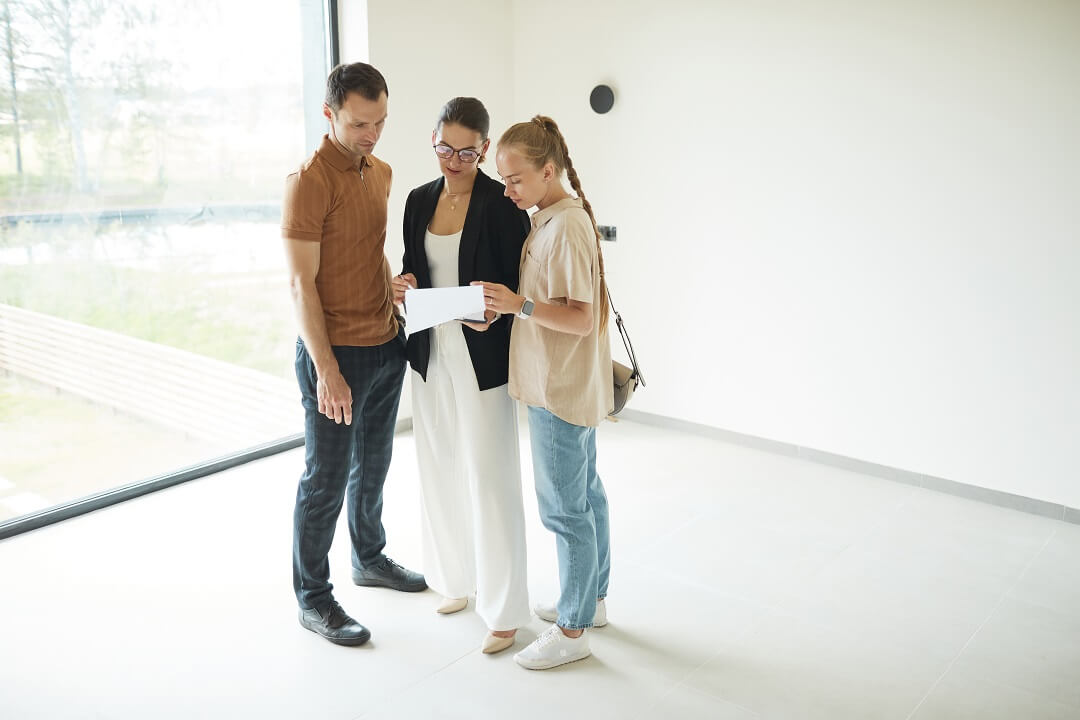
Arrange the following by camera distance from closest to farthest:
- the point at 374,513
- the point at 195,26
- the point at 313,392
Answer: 1. the point at 313,392
2. the point at 374,513
3. the point at 195,26

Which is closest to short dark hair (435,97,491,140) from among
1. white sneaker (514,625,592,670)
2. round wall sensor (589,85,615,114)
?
white sneaker (514,625,592,670)

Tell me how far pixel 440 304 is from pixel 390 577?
43.8 inches

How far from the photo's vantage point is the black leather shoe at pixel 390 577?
281 centimetres

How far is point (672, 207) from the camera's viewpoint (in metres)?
4.25

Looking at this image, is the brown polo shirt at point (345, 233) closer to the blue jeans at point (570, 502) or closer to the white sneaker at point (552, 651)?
the blue jeans at point (570, 502)

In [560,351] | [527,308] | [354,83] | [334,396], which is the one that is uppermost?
[354,83]

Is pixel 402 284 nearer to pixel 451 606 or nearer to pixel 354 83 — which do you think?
pixel 354 83

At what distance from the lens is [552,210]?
7.08 ft

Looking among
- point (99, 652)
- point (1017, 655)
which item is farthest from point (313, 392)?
point (1017, 655)

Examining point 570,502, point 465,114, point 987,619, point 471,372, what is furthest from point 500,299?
point 987,619

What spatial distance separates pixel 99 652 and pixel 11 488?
3.73 ft

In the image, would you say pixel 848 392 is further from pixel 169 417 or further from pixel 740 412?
pixel 169 417

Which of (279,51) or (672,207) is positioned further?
(672,207)

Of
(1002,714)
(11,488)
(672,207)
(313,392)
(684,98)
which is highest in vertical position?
(684,98)
